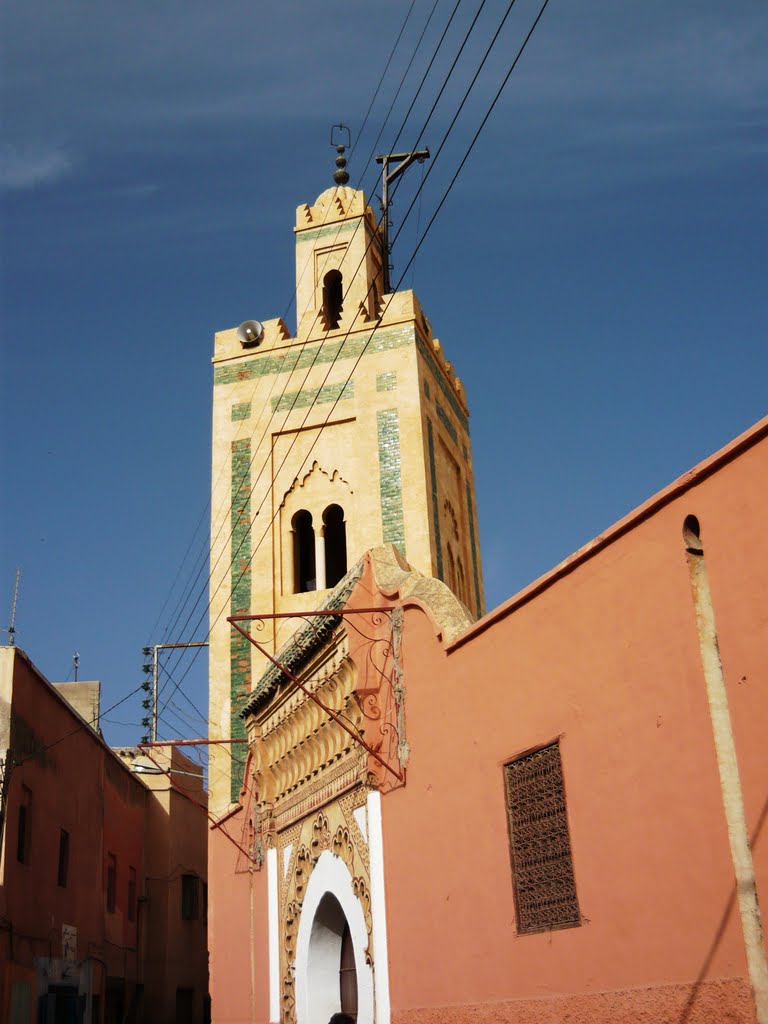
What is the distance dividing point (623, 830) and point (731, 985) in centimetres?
114

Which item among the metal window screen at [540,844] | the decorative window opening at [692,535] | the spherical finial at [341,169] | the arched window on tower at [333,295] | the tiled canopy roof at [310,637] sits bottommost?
the metal window screen at [540,844]

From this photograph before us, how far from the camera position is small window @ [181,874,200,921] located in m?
24.6

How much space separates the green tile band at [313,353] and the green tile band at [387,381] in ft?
1.52

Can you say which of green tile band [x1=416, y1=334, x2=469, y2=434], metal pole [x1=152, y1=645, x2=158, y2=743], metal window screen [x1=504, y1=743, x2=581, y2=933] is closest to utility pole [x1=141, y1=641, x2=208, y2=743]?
metal pole [x1=152, y1=645, x2=158, y2=743]

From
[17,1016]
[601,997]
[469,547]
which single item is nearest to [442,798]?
[601,997]

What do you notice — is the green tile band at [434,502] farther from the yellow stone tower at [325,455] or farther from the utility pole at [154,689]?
the utility pole at [154,689]

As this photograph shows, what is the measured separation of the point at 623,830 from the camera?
21.8ft

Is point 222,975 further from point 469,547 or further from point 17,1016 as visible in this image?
point 469,547

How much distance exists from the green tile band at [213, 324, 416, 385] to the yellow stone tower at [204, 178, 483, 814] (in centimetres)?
2

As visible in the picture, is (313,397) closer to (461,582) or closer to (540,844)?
(461,582)

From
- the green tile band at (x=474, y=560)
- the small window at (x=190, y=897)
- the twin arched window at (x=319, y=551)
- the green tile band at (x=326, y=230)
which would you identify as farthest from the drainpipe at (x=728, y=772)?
the small window at (x=190, y=897)

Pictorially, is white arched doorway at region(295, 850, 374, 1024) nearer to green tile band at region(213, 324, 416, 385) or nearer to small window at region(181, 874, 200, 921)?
green tile band at region(213, 324, 416, 385)

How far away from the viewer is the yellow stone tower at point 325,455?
16.8 metres

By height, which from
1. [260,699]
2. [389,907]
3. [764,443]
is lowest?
[389,907]
